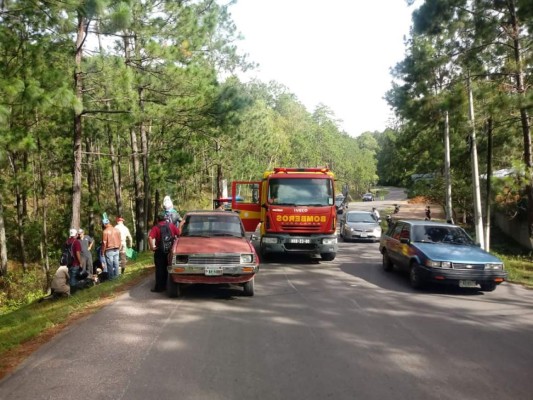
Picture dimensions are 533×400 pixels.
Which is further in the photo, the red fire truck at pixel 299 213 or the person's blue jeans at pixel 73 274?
the red fire truck at pixel 299 213

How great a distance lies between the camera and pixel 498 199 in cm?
2278

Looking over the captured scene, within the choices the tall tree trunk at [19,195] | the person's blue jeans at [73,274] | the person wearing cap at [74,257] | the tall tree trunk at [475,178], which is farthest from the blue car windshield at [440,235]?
the tall tree trunk at [19,195]

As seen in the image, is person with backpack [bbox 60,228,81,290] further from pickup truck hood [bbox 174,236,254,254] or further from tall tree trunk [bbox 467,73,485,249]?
tall tree trunk [bbox 467,73,485,249]

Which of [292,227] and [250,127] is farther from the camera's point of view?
[250,127]

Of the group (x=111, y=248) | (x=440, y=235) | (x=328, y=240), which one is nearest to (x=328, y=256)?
(x=328, y=240)

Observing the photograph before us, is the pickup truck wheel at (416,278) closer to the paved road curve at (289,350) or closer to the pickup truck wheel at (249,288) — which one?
the paved road curve at (289,350)

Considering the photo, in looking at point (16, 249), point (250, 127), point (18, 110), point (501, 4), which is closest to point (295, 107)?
point (250, 127)

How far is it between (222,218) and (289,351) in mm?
4905

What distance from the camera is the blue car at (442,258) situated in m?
10.1

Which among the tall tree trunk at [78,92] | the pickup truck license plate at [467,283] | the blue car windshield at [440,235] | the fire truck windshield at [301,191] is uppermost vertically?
the tall tree trunk at [78,92]

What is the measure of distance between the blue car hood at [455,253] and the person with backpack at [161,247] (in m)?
5.76

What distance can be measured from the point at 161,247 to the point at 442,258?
242 inches

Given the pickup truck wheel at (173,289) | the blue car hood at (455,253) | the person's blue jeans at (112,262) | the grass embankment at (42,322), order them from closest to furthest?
the grass embankment at (42,322) < the pickup truck wheel at (173,289) < the blue car hood at (455,253) < the person's blue jeans at (112,262)

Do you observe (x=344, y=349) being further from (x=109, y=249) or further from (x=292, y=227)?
(x=109, y=249)
